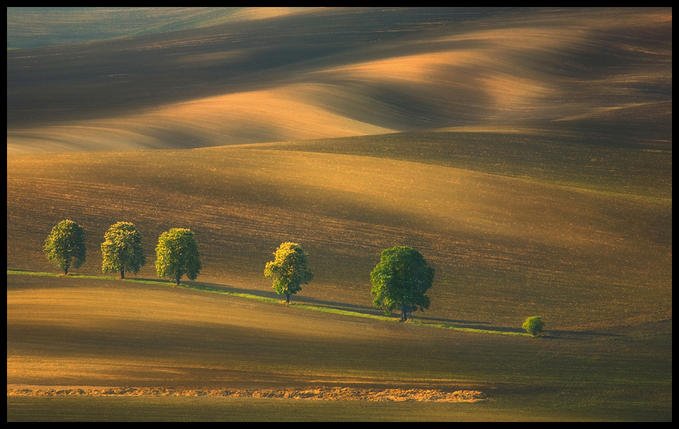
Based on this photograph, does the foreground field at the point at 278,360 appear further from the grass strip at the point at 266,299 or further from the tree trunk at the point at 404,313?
the tree trunk at the point at 404,313

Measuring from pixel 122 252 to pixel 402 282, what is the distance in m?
13.5

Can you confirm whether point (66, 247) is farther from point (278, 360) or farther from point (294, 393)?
point (294, 393)

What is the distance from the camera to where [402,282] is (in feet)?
195

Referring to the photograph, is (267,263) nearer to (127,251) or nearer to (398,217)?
(127,251)

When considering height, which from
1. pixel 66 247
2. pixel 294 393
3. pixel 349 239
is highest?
pixel 349 239

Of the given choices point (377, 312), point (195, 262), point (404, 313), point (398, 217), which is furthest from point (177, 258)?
point (398, 217)

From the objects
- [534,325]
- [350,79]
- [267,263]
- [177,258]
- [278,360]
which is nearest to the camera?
[278,360]

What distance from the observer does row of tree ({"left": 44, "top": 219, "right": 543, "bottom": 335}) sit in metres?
59.4

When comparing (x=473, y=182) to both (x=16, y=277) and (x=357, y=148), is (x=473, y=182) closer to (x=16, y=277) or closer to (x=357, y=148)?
(x=357, y=148)

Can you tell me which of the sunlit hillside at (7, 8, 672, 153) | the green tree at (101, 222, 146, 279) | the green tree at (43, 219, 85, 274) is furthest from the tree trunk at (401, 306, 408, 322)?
the sunlit hillside at (7, 8, 672, 153)

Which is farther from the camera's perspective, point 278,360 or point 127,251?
point 127,251

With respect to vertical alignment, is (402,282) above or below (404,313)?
above

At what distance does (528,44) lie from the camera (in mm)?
147875

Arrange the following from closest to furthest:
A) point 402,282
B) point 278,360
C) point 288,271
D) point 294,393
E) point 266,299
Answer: point 294,393 → point 278,360 → point 402,282 → point 266,299 → point 288,271
